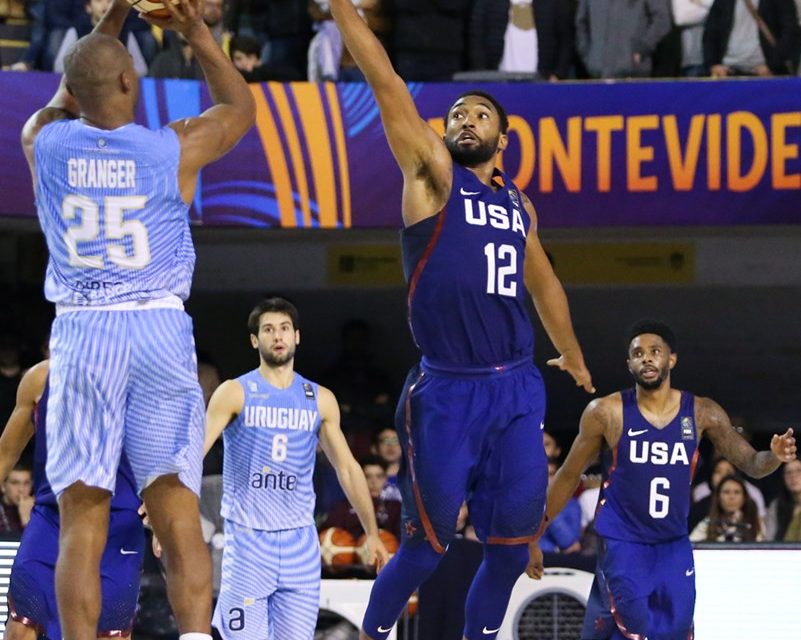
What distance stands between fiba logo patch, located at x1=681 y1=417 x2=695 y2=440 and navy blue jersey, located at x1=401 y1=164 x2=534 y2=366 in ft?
6.00

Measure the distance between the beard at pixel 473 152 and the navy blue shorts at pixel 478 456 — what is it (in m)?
0.85

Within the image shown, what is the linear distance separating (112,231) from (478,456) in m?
1.87

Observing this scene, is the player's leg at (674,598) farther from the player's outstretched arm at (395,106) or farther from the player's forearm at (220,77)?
the player's forearm at (220,77)

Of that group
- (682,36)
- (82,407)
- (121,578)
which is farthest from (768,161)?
(82,407)

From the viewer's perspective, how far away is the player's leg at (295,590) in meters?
7.70

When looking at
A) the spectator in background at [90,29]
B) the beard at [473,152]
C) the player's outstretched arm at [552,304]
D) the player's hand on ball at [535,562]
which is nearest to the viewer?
the beard at [473,152]

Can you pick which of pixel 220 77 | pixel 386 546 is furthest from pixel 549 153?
pixel 220 77

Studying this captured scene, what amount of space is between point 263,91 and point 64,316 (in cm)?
620

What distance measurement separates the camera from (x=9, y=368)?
12.6 metres

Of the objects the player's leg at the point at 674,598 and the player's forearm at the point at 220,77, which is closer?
the player's forearm at the point at 220,77

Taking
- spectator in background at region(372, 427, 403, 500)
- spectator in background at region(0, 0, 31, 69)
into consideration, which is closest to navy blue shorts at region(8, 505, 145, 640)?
spectator in background at region(372, 427, 403, 500)

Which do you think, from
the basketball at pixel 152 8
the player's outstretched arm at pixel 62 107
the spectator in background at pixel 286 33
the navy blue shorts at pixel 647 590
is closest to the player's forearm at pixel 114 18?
the player's outstretched arm at pixel 62 107

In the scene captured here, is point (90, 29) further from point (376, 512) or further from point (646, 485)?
point (646, 485)

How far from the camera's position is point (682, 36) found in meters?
12.0
